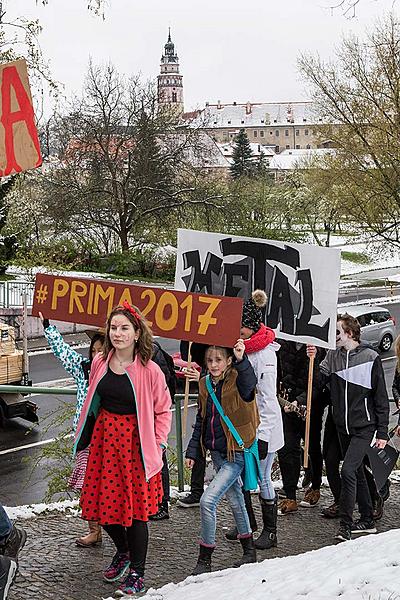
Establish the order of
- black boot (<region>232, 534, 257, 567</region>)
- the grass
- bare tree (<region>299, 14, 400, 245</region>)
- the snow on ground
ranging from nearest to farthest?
→ the snow on ground → black boot (<region>232, 534, 257, 567</region>) → bare tree (<region>299, 14, 400, 245</region>) → the grass

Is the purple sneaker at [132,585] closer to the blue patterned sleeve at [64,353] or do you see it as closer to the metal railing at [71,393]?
the blue patterned sleeve at [64,353]

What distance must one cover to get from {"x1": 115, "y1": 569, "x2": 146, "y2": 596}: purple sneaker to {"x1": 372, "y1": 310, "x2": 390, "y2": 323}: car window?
22.4 metres

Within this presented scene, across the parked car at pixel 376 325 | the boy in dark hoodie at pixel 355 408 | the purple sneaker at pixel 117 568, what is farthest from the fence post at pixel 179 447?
the parked car at pixel 376 325

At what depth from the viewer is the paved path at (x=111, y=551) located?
5426mm

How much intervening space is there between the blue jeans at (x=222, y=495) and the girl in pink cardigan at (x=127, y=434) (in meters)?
0.44

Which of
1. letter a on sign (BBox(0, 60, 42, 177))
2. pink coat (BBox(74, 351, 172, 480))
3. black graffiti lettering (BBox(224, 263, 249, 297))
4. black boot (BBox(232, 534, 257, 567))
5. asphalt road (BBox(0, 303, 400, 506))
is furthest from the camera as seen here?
asphalt road (BBox(0, 303, 400, 506))

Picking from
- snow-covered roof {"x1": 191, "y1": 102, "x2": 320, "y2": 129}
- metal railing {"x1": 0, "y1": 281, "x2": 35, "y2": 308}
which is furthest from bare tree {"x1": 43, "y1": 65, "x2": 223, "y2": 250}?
snow-covered roof {"x1": 191, "y1": 102, "x2": 320, "y2": 129}

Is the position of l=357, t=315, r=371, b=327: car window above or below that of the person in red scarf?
below

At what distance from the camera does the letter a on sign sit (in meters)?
5.40

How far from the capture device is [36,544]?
246 inches

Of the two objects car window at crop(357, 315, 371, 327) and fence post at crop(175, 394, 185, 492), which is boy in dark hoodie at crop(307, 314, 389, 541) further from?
car window at crop(357, 315, 371, 327)

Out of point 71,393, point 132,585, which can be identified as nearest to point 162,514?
point 71,393

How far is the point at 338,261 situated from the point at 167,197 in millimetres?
37200

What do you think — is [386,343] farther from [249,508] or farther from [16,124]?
[16,124]
